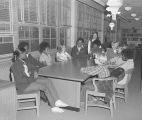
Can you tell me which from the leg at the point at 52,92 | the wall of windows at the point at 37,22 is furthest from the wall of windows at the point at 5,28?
the leg at the point at 52,92

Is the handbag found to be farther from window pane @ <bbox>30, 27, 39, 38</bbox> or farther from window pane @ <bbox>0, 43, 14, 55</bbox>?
window pane @ <bbox>30, 27, 39, 38</bbox>

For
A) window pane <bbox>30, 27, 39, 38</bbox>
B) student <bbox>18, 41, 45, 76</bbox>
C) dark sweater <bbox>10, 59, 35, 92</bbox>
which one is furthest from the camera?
window pane <bbox>30, 27, 39, 38</bbox>

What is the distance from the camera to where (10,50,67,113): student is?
2703 mm

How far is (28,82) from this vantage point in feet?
9.20

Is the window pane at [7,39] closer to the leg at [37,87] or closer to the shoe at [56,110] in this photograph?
the leg at [37,87]

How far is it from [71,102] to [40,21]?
233 cm

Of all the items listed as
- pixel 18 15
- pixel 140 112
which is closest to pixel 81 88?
pixel 140 112

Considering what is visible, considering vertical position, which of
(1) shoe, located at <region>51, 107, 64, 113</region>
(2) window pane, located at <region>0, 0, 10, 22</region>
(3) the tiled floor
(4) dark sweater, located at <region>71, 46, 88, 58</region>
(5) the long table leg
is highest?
(2) window pane, located at <region>0, 0, 10, 22</region>

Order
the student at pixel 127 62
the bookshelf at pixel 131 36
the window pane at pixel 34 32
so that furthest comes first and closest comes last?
the bookshelf at pixel 131 36 < the window pane at pixel 34 32 < the student at pixel 127 62

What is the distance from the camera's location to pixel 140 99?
370 cm

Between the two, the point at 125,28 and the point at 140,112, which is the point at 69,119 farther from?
the point at 125,28

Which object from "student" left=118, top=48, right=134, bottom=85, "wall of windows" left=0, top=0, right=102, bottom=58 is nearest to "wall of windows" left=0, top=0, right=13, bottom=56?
"wall of windows" left=0, top=0, right=102, bottom=58

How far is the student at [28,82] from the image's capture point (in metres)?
2.70

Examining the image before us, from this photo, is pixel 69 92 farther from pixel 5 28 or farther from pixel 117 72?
pixel 5 28
